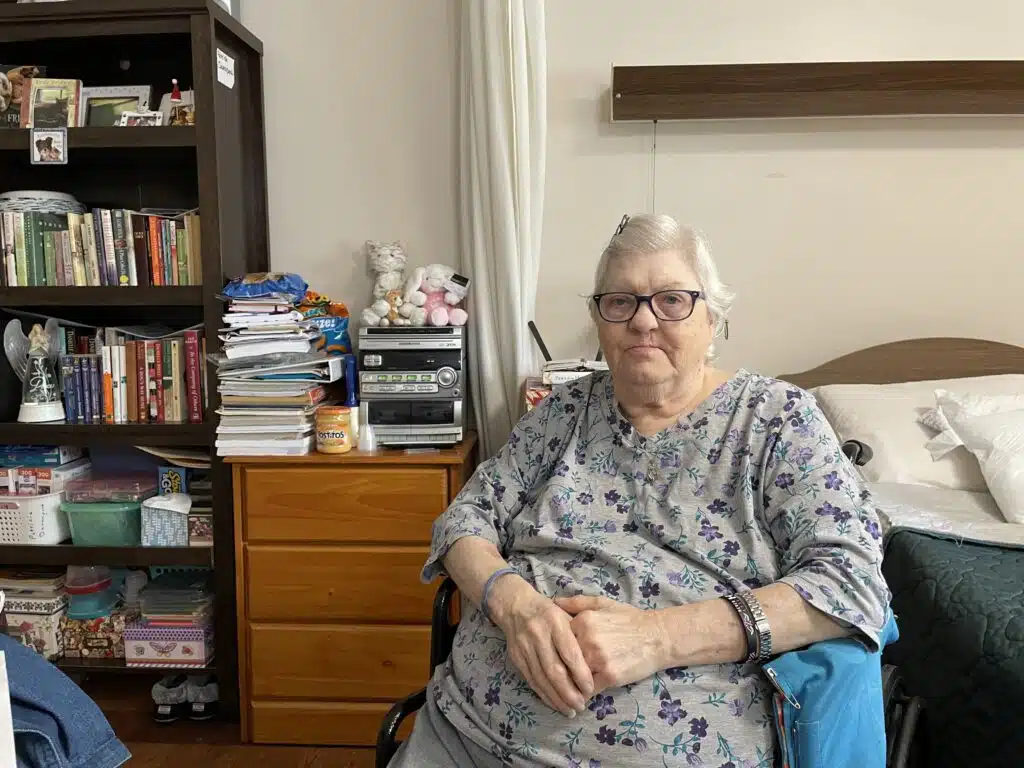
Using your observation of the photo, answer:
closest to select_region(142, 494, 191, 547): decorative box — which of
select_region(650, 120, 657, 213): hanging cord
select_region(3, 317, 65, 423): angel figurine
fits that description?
select_region(3, 317, 65, 423): angel figurine

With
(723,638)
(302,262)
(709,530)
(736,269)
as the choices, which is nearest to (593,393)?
(709,530)

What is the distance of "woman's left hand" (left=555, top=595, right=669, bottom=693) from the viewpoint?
45.3 inches

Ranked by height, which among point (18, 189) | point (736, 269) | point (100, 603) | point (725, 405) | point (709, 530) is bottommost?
point (100, 603)

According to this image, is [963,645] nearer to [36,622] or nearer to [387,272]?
[387,272]

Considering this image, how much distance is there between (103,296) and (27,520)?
665mm

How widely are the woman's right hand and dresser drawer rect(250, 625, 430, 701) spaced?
950 millimetres

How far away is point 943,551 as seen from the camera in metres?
1.66

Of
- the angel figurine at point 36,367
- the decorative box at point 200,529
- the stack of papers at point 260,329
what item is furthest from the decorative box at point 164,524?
the stack of papers at point 260,329

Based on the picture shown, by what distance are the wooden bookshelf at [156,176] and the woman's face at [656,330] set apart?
1.23 metres

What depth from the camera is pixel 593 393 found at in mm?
1594

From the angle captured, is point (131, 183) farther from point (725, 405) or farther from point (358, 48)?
point (725, 405)

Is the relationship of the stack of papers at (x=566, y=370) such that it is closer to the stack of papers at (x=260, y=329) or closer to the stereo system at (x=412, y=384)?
the stereo system at (x=412, y=384)

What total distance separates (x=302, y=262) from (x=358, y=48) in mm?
674

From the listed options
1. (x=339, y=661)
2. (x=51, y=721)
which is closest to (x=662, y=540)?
(x=51, y=721)
